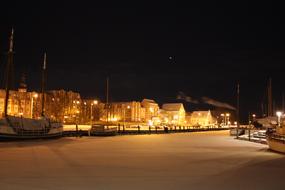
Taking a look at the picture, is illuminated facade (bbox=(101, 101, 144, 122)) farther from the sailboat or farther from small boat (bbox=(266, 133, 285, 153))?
small boat (bbox=(266, 133, 285, 153))

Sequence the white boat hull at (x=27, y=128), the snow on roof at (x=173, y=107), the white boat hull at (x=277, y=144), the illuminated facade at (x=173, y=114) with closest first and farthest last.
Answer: the white boat hull at (x=277, y=144) → the white boat hull at (x=27, y=128) → the illuminated facade at (x=173, y=114) → the snow on roof at (x=173, y=107)

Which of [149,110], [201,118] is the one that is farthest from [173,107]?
[201,118]

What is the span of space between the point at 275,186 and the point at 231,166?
4.98 m

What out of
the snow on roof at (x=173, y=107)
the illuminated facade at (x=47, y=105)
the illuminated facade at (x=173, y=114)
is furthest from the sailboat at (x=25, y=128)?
the snow on roof at (x=173, y=107)

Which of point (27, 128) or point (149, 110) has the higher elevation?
point (149, 110)

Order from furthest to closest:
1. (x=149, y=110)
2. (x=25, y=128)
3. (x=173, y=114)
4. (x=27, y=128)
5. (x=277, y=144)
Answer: (x=149, y=110), (x=173, y=114), (x=27, y=128), (x=25, y=128), (x=277, y=144)

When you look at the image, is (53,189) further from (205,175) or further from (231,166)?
(231,166)

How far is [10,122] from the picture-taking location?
36438 mm

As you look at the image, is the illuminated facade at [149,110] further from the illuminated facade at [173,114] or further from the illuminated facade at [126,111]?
the illuminated facade at [126,111]

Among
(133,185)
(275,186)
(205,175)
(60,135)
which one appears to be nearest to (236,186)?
(275,186)

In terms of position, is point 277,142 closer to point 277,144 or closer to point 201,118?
point 277,144

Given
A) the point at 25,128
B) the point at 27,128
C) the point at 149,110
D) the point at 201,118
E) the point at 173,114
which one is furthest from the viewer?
the point at 149,110

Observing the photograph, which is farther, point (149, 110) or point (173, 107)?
point (149, 110)

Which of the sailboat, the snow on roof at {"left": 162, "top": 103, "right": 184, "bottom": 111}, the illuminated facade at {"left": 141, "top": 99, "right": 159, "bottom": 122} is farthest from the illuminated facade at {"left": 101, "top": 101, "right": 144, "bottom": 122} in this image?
the sailboat
